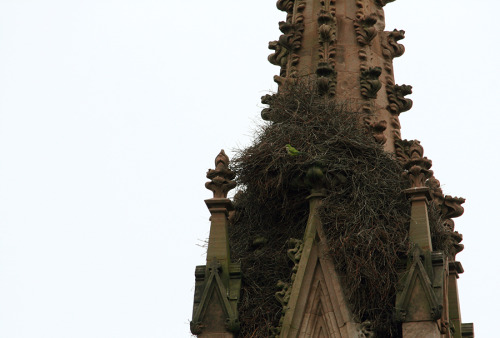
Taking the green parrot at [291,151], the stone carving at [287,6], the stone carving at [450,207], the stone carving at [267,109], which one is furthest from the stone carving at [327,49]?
the stone carving at [450,207]

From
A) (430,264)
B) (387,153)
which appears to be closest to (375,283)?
(430,264)

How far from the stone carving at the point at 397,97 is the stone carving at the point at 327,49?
798 mm

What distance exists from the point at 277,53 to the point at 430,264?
478cm

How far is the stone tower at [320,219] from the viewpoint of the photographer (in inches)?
679

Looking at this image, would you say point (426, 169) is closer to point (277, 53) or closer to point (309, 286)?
point (309, 286)

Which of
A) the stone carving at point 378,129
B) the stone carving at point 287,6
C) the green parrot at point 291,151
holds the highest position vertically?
the stone carving at point 287,6

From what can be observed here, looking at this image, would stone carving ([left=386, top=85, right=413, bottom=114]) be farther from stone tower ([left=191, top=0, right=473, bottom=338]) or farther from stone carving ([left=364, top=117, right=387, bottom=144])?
stone carving ([left=364, top=117, right=387, bottom=144])

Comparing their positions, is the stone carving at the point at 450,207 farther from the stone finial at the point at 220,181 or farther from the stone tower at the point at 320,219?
the stone finial at the point at 220,181

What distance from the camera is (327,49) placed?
66.5ft

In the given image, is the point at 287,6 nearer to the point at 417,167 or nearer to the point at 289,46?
the point at 289,46

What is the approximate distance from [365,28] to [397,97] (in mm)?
1033

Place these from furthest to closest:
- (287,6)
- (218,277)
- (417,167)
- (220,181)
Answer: (287,6) < (220,181) < (417,167) < (218,277)

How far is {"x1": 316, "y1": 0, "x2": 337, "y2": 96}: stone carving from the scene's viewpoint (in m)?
19.6

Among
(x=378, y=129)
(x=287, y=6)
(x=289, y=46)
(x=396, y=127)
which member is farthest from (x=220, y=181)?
(x=287, y=6)
